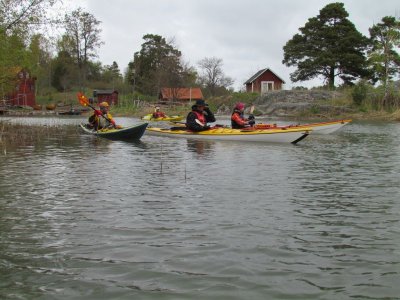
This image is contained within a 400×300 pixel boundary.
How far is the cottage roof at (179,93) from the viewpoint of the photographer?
56.8 meters

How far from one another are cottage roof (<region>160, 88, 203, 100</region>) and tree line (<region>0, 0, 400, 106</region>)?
33.7 inches

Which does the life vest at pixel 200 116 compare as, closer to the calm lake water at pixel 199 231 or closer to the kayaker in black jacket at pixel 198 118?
the kayaker in black jacket at pixel 198 118

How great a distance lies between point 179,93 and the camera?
2283 inches

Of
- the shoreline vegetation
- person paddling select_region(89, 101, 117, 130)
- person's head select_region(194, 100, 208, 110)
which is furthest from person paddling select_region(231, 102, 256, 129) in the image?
the shoreline vegetation

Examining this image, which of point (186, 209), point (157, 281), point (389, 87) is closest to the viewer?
point (157, 281)

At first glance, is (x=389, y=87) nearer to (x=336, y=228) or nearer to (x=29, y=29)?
(x=29, y=29)

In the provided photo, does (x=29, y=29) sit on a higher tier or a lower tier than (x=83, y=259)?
higher

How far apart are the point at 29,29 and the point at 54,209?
14227mm

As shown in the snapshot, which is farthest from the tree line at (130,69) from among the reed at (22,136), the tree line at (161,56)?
the reed at (22,136)

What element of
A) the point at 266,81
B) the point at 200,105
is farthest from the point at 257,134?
the point at 266,81

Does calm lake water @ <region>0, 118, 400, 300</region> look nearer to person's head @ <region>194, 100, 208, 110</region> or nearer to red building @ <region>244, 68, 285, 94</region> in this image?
person's head @ <region>194, 100, 208, 110</region>

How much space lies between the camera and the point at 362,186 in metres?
7.83

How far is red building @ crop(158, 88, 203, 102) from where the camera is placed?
5687 centimetres

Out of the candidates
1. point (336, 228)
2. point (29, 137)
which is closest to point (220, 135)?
point (29, 137)
